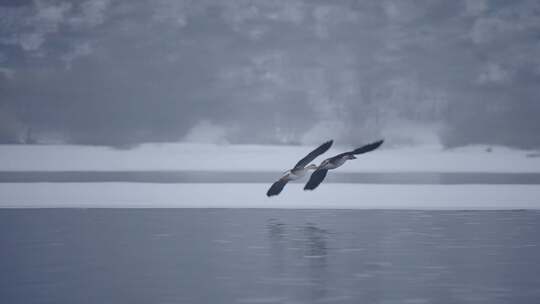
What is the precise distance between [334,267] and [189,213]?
10.1 m

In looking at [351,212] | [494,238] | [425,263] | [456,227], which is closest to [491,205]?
[351,212]

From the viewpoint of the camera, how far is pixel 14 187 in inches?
1364

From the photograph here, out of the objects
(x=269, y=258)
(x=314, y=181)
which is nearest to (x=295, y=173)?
(x=314, y=181)

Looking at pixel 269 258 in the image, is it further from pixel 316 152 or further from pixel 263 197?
pixel 263 197

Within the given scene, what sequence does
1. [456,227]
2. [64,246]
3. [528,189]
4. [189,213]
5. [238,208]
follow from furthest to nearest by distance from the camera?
[528,189]
[238,208]
[189,213]
[456,227]
[64,246]

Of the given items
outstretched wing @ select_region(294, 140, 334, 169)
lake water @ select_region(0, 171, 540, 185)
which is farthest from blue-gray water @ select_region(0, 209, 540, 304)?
lake water @ select_region(0, 171, 540, 185)

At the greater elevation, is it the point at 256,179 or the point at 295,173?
the point at 295,173

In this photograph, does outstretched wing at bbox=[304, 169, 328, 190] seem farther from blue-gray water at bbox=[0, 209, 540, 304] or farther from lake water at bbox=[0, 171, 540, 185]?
lake water at bbox=[0, 171, 540, 185]

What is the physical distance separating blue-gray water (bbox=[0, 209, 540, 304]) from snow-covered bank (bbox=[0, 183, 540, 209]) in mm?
3406

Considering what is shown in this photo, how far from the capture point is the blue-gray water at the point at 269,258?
11.6 meters

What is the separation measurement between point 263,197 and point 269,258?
15.0m

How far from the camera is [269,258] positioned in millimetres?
14688

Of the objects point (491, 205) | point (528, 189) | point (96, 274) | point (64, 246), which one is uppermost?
point (96, 274)

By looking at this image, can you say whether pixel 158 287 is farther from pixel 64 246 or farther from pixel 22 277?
pixel 64 246
